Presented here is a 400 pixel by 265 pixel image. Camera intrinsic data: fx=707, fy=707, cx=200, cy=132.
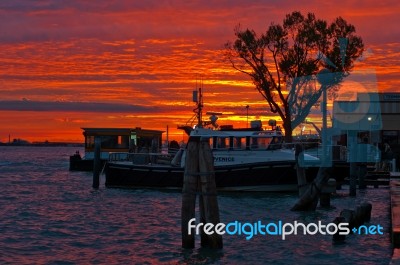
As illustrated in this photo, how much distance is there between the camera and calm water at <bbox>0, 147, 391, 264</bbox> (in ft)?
57.3

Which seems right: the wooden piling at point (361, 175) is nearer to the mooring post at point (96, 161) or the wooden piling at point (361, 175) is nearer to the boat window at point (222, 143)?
the boat window at point (222, 143)

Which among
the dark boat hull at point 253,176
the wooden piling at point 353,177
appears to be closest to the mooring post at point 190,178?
the wooden piling at point 353,177

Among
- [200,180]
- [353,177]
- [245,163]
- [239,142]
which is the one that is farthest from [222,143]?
[200,180]

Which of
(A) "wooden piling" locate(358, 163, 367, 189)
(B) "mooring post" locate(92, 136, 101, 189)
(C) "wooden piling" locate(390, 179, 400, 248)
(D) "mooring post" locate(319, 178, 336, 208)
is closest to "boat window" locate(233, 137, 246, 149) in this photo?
(A) "wooden piling" locate(358, 163, 367, 189)

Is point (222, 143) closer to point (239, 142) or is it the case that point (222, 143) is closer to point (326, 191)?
point (239, 142)

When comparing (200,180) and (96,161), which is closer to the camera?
(200,180)

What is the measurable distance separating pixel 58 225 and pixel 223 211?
6.70 m

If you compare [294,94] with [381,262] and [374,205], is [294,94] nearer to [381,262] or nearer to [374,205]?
[374,205]

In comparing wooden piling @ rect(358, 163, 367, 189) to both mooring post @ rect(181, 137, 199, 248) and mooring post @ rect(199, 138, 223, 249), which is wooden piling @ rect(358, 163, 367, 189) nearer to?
mooring post @ rect(199, 138, 223, 249)

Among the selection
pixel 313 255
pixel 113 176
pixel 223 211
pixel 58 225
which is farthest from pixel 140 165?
pixel 313 255

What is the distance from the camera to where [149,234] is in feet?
72.4

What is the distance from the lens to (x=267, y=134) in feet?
122

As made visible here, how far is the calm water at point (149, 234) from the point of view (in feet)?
57.3

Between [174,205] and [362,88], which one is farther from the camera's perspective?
[362,88]
